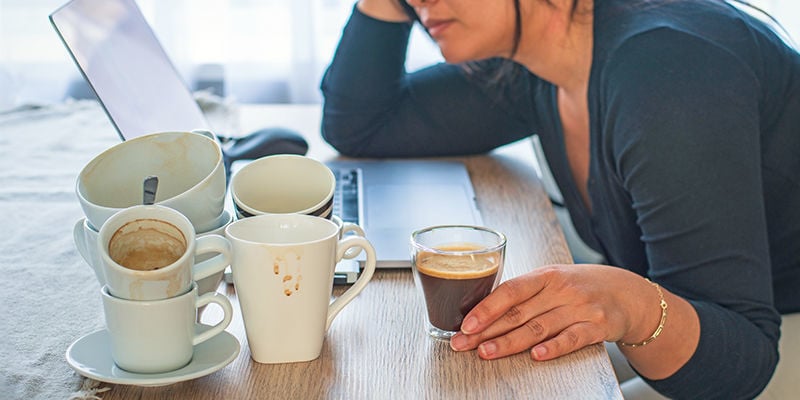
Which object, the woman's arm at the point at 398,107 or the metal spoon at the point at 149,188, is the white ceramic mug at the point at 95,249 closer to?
the metal spoon at the point at 149,188

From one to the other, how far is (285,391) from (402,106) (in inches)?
32.2


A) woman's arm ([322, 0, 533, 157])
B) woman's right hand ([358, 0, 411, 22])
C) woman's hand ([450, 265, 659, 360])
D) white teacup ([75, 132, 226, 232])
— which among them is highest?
white teacup ([75, 132, 226, 232])

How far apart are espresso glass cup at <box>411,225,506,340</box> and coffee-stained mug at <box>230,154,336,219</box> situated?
129mm

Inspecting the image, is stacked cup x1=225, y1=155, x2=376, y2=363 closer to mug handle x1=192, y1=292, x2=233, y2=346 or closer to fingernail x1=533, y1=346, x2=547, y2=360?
mug handle x1=192, y1=292, x2=233, y2=346

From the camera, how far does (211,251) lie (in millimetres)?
674

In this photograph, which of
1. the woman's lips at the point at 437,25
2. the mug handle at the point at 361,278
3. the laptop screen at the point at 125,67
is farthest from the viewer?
the woman's lips at the point at 437,25

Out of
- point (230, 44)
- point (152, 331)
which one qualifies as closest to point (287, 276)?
point (152, 331)

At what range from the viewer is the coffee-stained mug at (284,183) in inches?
34.2

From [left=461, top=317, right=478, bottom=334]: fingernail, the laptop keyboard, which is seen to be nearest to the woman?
[left=461, top=317, right=478, bottom=334]: fingernail

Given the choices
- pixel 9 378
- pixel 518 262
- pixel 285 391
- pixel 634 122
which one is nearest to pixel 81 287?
pixel 9 378

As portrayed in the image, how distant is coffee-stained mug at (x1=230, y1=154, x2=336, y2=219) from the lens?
2.85ft

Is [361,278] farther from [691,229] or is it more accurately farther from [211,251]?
[691,229]

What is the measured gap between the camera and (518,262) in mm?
974

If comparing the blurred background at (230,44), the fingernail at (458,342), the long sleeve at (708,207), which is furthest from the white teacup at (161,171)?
the blurred background at (230,44)
